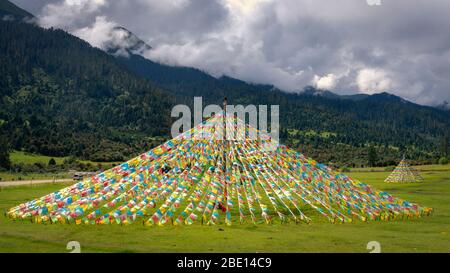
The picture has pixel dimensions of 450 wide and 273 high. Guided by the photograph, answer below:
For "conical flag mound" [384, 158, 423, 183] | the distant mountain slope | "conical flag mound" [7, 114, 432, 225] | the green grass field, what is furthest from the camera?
the distant mountain slope

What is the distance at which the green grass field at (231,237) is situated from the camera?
12.8 meters

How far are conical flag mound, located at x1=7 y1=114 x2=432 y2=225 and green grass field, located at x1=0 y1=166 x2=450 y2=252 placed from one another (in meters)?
1.01

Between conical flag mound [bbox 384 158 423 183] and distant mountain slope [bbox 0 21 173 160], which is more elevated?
distant mountain slope [bbox 0 21 173 160]

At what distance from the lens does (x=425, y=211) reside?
70.5ft

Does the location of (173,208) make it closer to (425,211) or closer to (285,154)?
(285,154)

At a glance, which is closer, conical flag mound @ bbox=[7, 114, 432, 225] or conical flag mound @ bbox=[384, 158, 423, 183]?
conical flag mound @ bbox=[7, 114, 432, 225]

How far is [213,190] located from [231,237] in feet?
14.4

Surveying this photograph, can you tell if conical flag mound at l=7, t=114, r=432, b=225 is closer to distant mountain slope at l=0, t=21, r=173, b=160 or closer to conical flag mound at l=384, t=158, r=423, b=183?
conical flag mound at l=384, t=158, r=423, b=183

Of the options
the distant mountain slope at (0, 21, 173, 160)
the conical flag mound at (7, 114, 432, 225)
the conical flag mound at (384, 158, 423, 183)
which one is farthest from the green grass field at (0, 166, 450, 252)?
the distant mountain slope at (0, 21, 173, 160)

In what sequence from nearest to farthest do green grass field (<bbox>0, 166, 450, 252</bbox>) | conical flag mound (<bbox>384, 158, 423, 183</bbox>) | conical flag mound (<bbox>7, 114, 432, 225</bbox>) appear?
green grass field (<bbox>0, 166, 450, 252</bbox>) → conical flag mound (<bbox>7, 114, 432, 225</bbox>) → conical flag mound (<bbox>384, 158, 423, 183</bbox>)

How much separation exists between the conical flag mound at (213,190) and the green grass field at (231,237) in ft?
3.32

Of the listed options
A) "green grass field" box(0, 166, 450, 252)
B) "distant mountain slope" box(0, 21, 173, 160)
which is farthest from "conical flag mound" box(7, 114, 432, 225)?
"distant mountain slope" box(0, 21, 173, 160)

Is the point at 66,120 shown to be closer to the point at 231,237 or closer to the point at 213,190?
the point at 213,190

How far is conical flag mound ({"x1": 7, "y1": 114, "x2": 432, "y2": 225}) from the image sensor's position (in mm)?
17891
